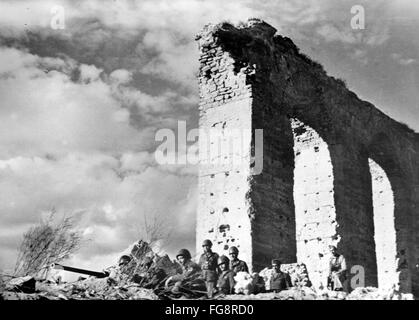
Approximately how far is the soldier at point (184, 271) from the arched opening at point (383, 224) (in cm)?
825

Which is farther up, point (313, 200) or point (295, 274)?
point (313, 200)

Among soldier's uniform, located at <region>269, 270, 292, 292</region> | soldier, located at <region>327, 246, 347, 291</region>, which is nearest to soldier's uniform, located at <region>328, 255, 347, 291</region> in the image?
soldier, located at <region>327, 246, 347, 291</region>

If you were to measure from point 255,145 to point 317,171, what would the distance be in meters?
3.50

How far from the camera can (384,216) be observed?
721 inches

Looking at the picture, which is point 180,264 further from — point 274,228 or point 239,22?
point 239,22

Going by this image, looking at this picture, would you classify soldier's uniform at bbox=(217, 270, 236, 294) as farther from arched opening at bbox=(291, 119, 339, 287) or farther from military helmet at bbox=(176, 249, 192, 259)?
arched opening at bbox=(291, 119, 339, 287)

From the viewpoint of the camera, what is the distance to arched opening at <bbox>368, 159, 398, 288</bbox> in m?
17.7

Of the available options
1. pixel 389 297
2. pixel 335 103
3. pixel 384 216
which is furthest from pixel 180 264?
pixel 384 216

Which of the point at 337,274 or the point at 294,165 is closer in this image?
the point at 337,274

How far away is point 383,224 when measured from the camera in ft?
59.8

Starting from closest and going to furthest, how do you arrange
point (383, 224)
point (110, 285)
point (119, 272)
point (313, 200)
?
point (110, 285), point (119, 272), point (313, 200), point (383, 224)

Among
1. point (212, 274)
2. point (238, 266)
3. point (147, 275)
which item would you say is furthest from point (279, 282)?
point (147, 275)

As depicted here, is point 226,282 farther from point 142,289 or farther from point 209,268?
point 142,289

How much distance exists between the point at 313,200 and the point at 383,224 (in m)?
3.83
